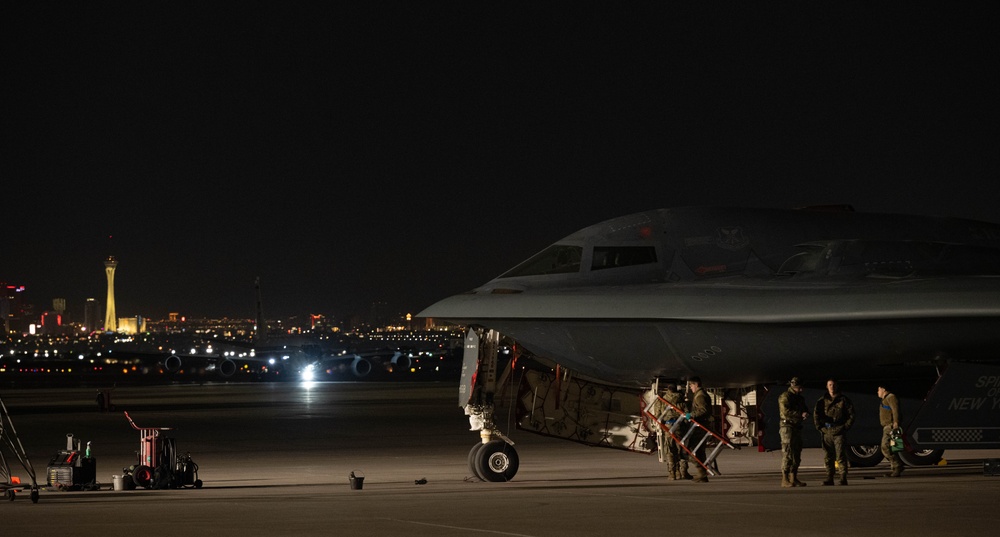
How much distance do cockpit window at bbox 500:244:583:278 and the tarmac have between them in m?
2.52

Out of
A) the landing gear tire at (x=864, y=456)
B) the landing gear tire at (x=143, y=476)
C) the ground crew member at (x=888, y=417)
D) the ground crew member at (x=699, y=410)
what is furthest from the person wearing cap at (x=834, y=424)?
the landing gear tire at (x=143, y=476)

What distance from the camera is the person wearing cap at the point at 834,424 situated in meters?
14.3

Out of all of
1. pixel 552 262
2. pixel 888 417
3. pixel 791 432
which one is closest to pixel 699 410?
pixel 791 432

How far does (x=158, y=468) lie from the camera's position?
14.8 metres

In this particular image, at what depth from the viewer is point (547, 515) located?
11.2 m

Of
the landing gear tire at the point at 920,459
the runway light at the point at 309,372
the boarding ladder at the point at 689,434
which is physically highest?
the runway light at the point at 309,372

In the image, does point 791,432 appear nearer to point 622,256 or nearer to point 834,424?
point 834,424

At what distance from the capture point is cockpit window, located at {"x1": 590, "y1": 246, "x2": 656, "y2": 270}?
15258 mm

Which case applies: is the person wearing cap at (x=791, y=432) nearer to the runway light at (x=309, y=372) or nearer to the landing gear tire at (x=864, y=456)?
the landing gear tire at (x=864, y=456)

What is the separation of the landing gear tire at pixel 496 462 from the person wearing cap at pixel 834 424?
Result: 11.8ft

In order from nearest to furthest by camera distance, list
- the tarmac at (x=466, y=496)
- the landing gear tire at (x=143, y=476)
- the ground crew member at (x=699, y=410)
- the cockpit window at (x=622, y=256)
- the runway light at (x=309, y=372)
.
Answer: the tarmac at (x=466, y=496) < the landing gear tire at (x=143, y=476) < the ground crew member at (x=699, y=410) < the cockpit window at (x=622, y=256) < the runway light at (x=309, y=372)

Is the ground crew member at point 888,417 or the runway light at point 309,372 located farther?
the runway light at point 309,372

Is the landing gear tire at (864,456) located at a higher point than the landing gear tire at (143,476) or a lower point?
lower

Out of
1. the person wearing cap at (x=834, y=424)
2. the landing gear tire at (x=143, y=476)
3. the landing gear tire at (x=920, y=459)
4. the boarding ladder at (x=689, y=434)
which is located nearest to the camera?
the person wearing cap at (x=834, y=424)
